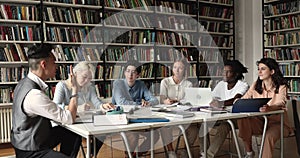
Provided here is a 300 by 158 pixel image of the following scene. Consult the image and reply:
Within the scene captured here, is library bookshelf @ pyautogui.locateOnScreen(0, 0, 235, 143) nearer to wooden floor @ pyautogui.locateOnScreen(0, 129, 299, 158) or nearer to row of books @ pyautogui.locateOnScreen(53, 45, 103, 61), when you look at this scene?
row of books @ pyautogui.locateOnScreen(53, 45, 103, 61)

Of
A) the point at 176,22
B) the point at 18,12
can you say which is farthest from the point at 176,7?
the point at 18,12

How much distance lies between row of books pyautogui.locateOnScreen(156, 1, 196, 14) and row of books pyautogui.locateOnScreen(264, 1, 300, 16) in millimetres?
1250

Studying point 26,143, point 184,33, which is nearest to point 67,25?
point 184,33

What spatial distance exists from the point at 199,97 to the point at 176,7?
257 centimetres

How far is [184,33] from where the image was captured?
5234 mm

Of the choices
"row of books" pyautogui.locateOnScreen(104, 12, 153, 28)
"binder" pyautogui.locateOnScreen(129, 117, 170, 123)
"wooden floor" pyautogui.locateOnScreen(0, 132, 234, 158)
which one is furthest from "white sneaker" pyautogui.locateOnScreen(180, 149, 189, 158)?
"row of books" pyautogui.locateOnScreen(104, 12, 153, 28)

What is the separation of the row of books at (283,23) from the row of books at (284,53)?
14.2 inches

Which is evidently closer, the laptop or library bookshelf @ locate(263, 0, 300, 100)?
the laptop

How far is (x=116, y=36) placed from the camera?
15.2 ft

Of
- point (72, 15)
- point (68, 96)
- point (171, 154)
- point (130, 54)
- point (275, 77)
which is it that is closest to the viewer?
point (68, 96)

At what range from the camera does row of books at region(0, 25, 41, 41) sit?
155 inches

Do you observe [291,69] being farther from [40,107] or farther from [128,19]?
[40,107]

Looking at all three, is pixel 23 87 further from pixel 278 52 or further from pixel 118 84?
pixel 278 52

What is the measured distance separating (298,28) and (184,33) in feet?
5.78
